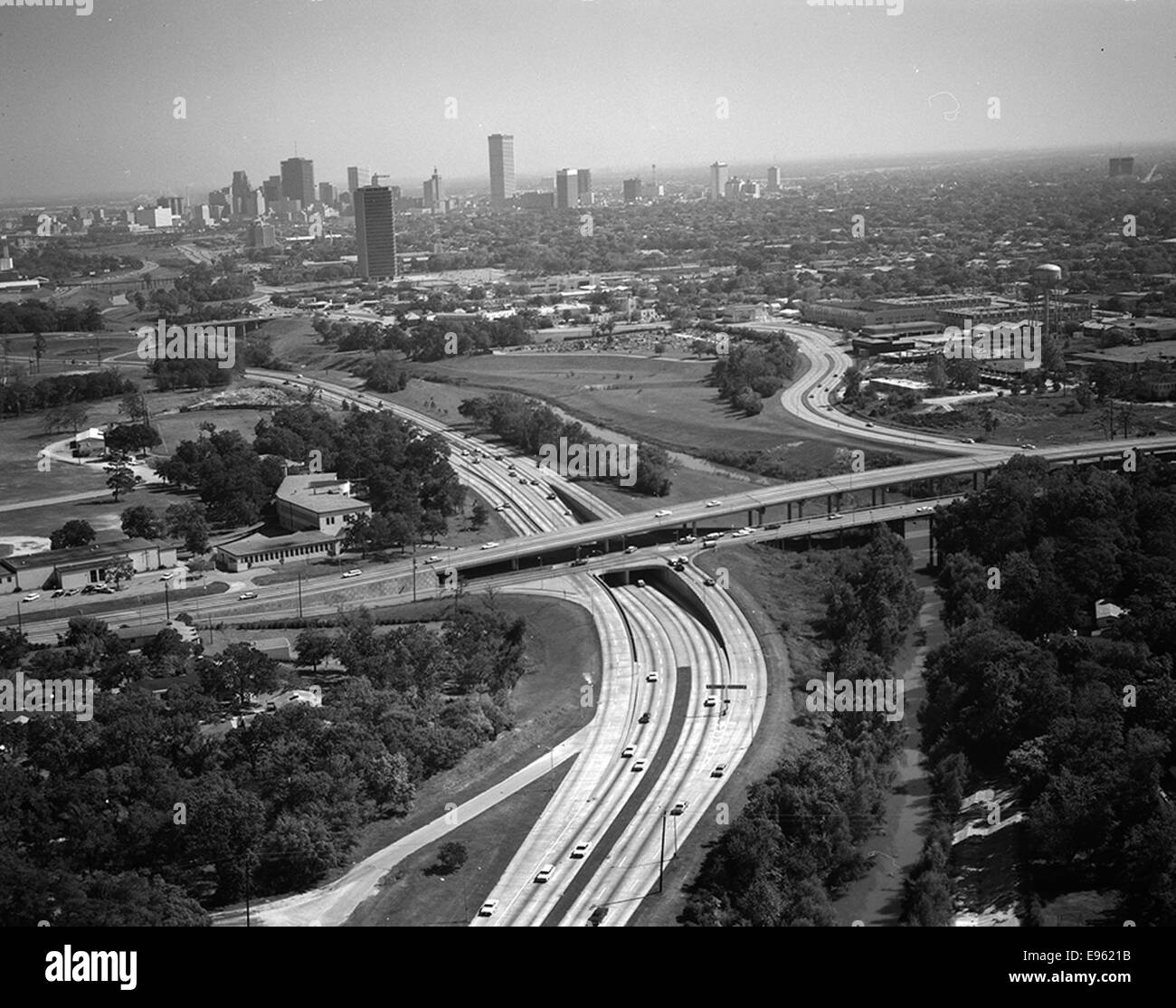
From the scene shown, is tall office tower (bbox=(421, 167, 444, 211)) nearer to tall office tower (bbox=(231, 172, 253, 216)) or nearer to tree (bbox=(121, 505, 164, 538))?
tall office tower (bbox=(231, 172, 253, 216))

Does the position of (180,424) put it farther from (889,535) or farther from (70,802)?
(70,802)

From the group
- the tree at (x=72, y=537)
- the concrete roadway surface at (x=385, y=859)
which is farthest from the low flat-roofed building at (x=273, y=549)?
the concrete roadway surface at (x=385, y=859)

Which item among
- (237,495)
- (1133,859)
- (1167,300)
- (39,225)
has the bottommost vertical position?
(1133,859)

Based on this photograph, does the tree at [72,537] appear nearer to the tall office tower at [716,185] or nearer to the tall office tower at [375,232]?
the tall office tower at [375,232]

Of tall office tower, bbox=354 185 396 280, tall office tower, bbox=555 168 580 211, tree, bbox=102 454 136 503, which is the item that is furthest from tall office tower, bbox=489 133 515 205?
tree, bbox=102 454 136 503

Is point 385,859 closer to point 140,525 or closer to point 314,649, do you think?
point 314,649

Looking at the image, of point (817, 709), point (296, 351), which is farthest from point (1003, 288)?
point (817, 709)
